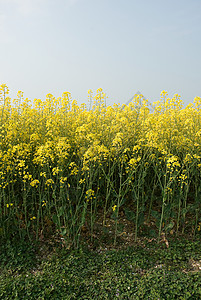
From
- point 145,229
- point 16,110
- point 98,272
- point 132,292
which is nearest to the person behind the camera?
point 132,292

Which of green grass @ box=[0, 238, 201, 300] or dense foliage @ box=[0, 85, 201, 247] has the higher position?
dense foliage @ box=[0, 85, 201, 247]

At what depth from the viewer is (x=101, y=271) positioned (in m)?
3.95

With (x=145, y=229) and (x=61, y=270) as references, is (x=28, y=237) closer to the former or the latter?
(x=61, y=270)

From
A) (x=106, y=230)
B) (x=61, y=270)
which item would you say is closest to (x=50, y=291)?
(x=61, y=270)

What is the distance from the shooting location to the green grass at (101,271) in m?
3.58

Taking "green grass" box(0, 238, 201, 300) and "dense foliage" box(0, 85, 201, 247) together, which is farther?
"dense foliage" box(0, 85, 201, 247)

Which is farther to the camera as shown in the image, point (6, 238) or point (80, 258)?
point (6, 238)

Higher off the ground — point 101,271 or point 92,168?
point 92,168

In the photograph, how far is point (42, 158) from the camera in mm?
4184

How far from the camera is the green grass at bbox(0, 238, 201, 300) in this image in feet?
11.7

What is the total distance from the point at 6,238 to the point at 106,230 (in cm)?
167

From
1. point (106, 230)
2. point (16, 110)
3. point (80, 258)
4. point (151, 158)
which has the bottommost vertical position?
point (80, 258)

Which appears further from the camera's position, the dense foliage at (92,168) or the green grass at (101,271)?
the dense foliage at (92,168)

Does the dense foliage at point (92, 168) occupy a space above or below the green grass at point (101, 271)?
above
